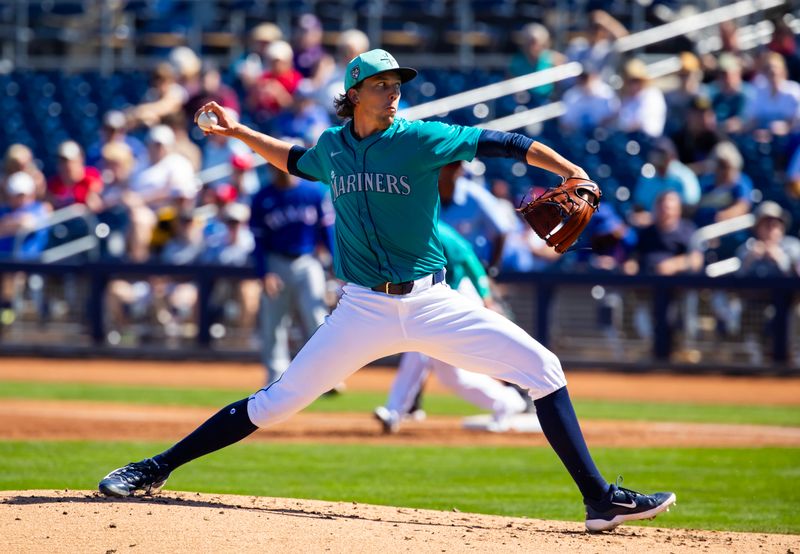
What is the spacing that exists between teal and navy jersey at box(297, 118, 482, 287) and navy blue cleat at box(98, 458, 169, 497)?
1.34m

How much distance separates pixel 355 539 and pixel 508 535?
2.48 ft

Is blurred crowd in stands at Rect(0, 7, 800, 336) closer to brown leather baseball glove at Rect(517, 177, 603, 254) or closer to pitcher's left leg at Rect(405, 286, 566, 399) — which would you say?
brown leather baseball glove at Rect(517, 177, 603, 254)

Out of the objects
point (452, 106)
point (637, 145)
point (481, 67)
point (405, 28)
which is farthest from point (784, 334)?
point (405, 28)

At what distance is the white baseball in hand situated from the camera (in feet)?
19.8

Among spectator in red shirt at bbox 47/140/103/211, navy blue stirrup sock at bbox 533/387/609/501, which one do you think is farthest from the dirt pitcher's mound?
spectator in red shirt at bbox 47/140/103/211

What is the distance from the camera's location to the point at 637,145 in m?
16.3

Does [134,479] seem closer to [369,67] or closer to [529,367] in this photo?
[529,367]

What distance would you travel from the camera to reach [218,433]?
5.98 m

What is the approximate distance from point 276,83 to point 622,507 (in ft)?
40.9

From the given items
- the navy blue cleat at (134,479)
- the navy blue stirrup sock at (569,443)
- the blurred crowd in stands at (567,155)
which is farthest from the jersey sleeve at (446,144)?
the blurred crowd in stands at (567,155)

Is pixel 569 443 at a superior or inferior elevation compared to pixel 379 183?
inferior

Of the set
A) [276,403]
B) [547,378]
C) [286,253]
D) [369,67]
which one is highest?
[369,67]

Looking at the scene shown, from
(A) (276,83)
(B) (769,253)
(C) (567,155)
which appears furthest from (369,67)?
(A) (276,83)

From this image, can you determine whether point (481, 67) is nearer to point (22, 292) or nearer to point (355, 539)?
point (22, 292)
